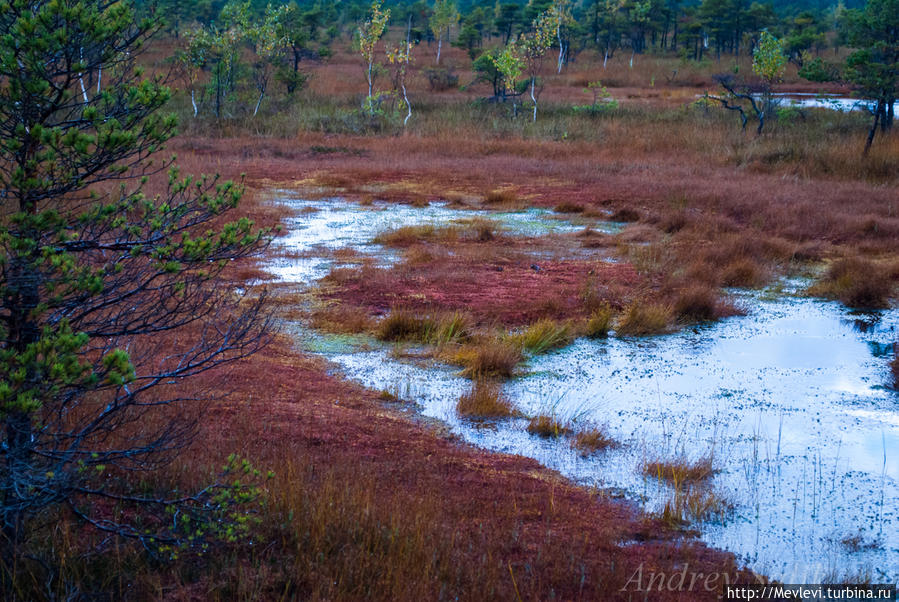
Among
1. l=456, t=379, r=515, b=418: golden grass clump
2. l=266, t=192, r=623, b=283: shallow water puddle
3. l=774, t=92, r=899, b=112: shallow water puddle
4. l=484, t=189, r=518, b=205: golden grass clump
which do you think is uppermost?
l=774, t=92, r=899, b=112: shallow water puddle

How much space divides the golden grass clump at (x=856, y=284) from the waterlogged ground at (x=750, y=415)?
0.24 m

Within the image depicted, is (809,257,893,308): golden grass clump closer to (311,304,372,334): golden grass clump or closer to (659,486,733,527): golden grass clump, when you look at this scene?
(311,304,372,334): golden grass clump

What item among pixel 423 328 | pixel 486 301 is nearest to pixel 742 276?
pixel 486 301

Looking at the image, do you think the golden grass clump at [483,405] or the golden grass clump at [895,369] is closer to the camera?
the golden grass clump at [483,405]

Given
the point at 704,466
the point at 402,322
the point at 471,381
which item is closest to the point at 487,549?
the point at 704,466

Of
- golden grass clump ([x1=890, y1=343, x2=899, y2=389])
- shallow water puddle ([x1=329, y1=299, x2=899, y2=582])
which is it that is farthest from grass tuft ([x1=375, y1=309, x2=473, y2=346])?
golden grass clump ([x1=890, y1=343, x2=899, y2=389])

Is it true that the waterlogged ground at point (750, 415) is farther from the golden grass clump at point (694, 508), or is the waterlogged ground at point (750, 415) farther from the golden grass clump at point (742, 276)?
the golden grass clump at point (742, 276)

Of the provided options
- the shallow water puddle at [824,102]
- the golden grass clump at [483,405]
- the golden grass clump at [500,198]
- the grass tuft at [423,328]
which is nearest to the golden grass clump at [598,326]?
the grass tuft at [423,328]

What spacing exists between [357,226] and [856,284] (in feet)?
27.0

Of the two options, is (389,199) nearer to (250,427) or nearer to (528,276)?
(528,276)

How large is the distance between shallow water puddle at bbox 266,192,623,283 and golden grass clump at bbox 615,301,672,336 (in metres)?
3.87

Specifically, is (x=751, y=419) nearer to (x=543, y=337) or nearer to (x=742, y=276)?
(x=543, y=337)

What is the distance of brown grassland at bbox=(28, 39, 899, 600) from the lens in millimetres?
3604

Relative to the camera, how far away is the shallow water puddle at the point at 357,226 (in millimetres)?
11289
